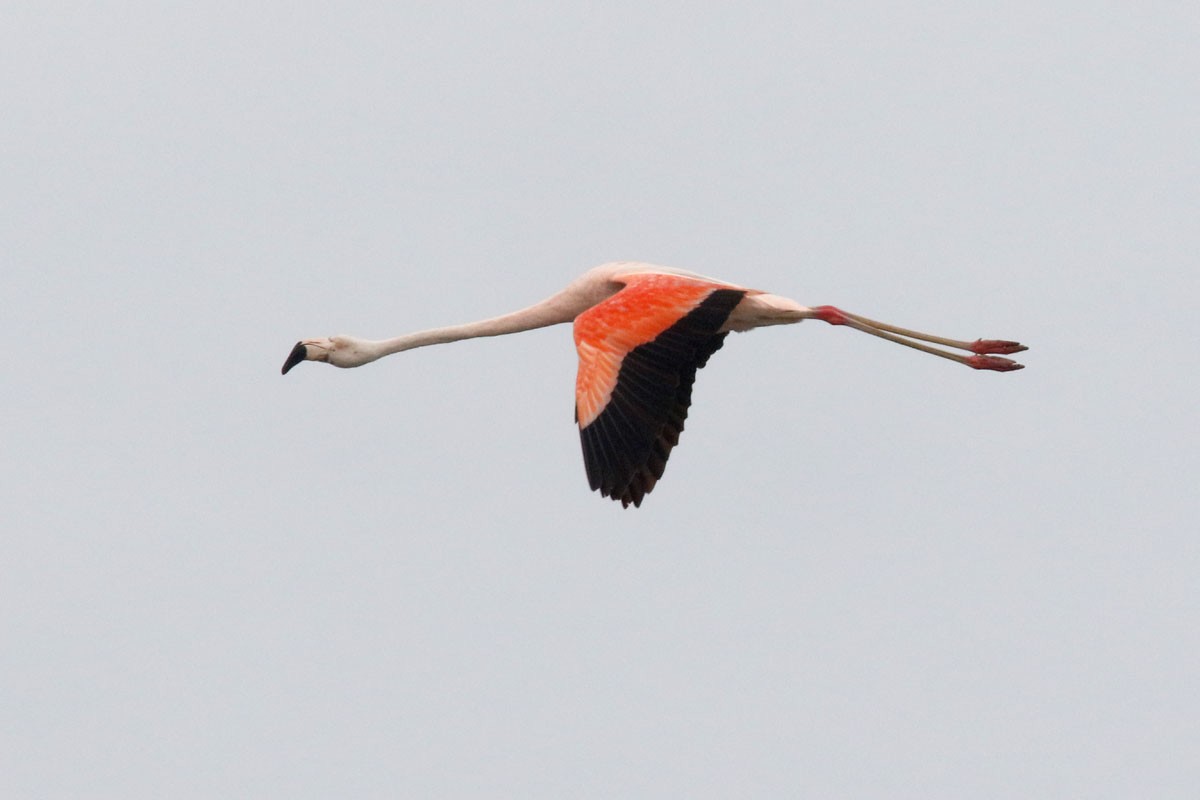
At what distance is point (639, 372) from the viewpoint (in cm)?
1925

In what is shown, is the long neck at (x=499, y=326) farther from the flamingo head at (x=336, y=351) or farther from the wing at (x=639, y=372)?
the wing at (x=639, y=372)

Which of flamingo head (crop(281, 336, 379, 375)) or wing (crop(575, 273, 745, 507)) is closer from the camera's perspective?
wing (crop(575, 273, 745, 507))

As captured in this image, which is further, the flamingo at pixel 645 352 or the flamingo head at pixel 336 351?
the flamingo head at pixel 336 351

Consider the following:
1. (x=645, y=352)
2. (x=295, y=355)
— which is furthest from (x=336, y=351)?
(x=645, y=352)

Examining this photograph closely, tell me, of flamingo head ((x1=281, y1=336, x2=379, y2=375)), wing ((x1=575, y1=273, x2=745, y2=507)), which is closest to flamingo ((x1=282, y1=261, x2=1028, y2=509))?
wing ((x1=575, y1=273, x2=745, y2=507))

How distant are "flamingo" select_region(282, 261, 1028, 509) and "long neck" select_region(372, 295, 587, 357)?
19.7 inches

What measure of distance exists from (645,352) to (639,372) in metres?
0.18

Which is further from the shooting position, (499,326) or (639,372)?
(499,326)

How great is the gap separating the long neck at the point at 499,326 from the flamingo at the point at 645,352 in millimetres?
500

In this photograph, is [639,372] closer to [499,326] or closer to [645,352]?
[645,352]

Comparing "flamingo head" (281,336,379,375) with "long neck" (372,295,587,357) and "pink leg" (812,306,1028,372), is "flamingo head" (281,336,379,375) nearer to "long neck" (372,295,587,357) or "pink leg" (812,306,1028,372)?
"long neck" (372,295,587,357)

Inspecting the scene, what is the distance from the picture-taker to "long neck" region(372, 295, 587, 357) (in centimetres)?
2184

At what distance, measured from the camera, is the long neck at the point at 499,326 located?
21.8 m

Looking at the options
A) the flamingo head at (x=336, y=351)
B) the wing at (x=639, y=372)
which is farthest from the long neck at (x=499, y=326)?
the wing at (x=639, y=372)
